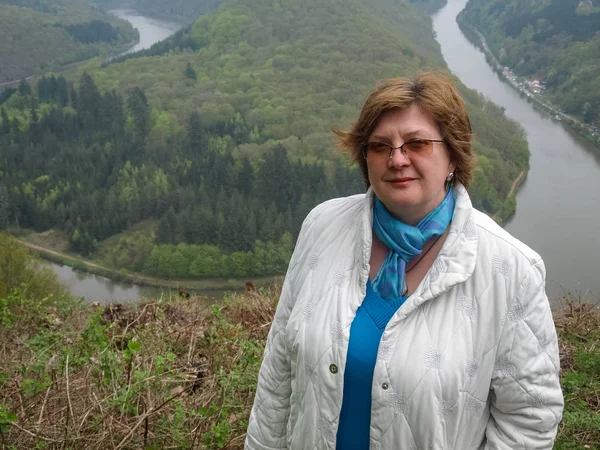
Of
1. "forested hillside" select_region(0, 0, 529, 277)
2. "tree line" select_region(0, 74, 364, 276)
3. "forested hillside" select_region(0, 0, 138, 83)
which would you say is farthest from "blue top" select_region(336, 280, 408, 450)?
"forested hillside" select_region(0, 0, 138, 83)

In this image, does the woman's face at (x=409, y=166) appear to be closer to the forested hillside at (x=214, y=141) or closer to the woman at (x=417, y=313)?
the woman at (x=417, y=313)

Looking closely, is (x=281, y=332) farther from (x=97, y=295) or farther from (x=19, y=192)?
(x=19, y=192)

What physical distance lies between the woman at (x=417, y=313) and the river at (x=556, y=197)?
434 inches

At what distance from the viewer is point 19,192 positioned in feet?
103

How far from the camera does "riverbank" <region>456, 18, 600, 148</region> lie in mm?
33547

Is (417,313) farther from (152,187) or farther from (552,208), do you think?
(152,187)

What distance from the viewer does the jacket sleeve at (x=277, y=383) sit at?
1.25 m

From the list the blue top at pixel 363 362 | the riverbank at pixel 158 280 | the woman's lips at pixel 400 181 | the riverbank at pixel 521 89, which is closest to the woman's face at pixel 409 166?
the woman's lips at pixel 400 181

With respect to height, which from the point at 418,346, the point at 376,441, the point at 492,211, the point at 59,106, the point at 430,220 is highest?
the point at 430,220

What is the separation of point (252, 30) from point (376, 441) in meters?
60.0

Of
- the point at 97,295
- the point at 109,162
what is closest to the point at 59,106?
the point at 109,162

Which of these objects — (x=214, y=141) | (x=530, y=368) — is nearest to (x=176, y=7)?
(x=214, y=141)

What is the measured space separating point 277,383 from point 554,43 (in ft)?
180

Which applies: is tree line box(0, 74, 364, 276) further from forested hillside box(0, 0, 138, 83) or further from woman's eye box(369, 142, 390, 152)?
woman's eye box(369, 142, 390, 152)
